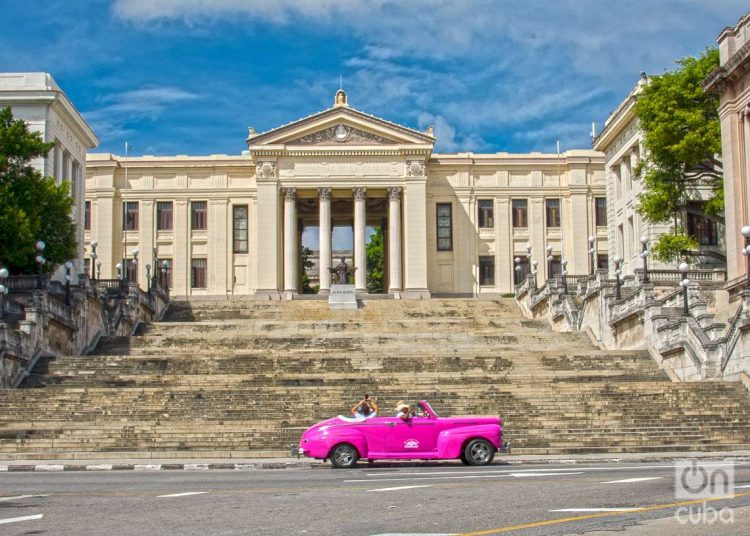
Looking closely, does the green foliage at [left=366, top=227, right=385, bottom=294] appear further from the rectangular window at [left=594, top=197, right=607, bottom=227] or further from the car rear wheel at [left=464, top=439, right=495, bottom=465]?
the car rear wheel at [left=464, top=439, right=495, bottom=465]

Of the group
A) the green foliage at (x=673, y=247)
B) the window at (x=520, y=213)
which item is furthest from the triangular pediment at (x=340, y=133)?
the green foliage at (x=673, y=247)

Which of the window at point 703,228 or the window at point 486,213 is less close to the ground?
the window at point 486,213

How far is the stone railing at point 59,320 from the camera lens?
34.8 meters

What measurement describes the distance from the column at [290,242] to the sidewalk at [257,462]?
49.1m

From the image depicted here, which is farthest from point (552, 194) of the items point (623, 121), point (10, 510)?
point (10, 510)

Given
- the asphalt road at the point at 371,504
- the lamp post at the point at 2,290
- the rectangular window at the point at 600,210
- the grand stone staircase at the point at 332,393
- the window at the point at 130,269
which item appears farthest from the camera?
the rectangular window at the point at 600,210

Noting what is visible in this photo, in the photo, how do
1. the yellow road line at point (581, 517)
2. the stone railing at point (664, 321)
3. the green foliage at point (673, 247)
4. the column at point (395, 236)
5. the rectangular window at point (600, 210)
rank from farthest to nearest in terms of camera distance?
the rectangular window at point (600, 210) → the column at point (395, 236) → the green foliage at point (673, 247) → the stone railing at point (664, 321) → the yellow road line at point (581, 517)

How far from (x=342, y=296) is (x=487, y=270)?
24.3 metres

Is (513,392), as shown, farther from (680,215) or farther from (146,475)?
(680,215)

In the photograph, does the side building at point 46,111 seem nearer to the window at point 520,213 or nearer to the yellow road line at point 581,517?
the window at point 520,213

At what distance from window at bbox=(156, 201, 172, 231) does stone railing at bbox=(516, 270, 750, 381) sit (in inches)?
1342

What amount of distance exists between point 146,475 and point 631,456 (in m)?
10.9

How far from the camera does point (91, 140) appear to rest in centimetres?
7194

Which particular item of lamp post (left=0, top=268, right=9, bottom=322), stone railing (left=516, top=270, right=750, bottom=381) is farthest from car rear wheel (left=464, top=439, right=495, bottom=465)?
lamp post (left=0, top=268, right=9, bottom=322)
